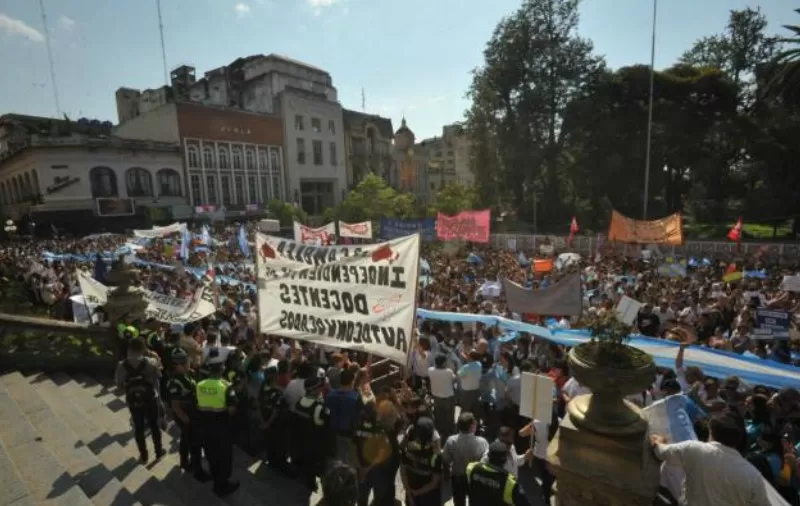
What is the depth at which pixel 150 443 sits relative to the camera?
6.09 metres

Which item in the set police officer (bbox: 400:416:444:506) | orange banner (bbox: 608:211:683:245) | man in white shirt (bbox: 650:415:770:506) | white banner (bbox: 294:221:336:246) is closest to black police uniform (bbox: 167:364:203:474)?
police officer (bbox: 400:416:444:506)

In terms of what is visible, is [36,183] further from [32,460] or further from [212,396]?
[212,396]

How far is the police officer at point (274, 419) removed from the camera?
17.6 feet

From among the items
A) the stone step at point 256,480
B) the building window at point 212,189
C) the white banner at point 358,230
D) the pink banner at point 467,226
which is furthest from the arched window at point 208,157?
the stone step at point 256,480

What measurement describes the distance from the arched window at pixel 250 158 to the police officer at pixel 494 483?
175 ft

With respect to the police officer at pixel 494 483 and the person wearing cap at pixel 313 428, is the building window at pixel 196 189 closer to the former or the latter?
the person wearing cap at pixel 313 428

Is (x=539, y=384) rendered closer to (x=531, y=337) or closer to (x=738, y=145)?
(x=531, y=337)

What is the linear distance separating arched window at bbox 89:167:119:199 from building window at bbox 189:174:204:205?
23.9 ft

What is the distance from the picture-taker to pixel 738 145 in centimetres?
A: 3378

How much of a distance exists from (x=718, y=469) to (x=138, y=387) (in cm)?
574

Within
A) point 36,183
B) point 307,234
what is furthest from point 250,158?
point 307,234

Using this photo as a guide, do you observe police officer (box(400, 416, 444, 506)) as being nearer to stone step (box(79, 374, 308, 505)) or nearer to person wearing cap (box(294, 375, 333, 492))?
person wearing cap (box(294, 375, 333, 492))

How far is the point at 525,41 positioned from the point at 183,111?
33751mm

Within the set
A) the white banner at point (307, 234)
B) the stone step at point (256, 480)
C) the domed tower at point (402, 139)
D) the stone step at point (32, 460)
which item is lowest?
the stone step at point (256, 480)
